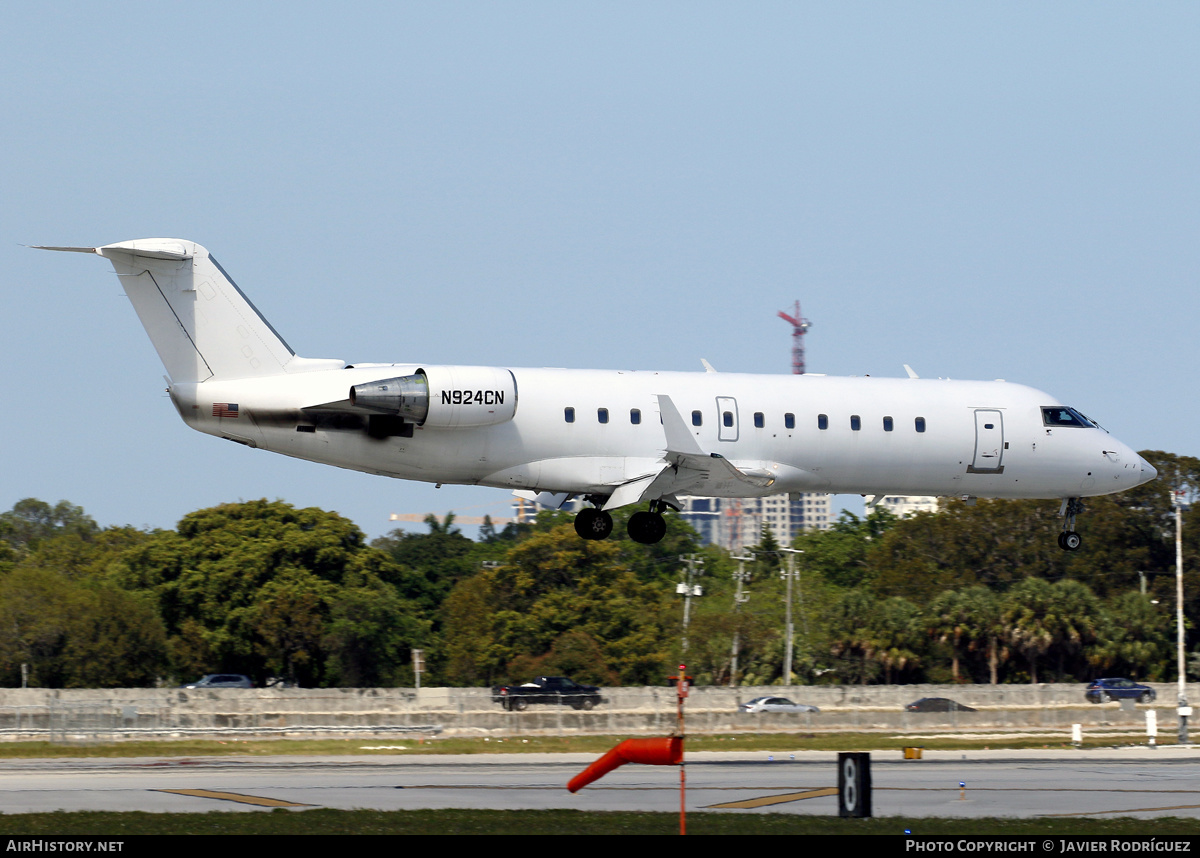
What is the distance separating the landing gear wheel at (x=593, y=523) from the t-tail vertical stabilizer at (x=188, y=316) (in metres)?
6.65

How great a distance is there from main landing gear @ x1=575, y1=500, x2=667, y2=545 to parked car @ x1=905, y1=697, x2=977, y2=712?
1937 centimetres

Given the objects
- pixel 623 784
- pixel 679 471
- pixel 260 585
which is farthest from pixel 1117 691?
pixel 260 585

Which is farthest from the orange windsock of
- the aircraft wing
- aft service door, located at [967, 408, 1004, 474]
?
aft service door, located at [967, 408, 1004, 474]

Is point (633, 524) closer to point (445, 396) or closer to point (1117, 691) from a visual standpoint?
point (445, 396)

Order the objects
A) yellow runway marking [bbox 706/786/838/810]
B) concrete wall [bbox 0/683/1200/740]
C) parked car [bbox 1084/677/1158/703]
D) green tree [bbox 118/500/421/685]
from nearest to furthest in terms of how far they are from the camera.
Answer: yellow runway marking [bbox 706/786/838/810]
concrete wall [bbox 0/683/1200/740]
parked car [bbox 1084/677/1158/703]
green tree [bbox 118/500/421/685]

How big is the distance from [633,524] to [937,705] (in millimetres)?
20300

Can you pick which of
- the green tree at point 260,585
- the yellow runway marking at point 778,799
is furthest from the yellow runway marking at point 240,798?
the green tree at point 260,585

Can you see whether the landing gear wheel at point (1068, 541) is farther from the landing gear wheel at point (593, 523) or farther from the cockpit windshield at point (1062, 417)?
the landing gear wheel at point (593, 523)

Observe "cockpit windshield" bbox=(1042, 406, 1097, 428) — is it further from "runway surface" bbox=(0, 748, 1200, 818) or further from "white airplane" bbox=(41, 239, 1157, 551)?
"runway surface" bbox=(0, 748, 1200, 818)

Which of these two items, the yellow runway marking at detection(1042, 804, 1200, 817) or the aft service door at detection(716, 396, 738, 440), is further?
the aft service door at detection(716, 396, 738, 440)

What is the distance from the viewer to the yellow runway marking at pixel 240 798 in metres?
21.9

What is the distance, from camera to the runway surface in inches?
862

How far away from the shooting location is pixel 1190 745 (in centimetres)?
3606
